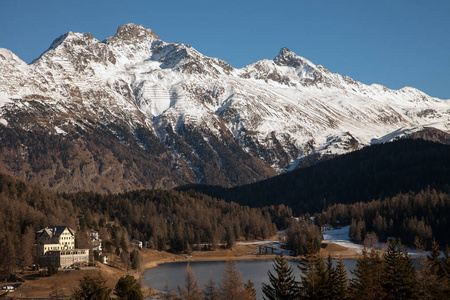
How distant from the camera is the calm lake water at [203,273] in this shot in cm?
12938

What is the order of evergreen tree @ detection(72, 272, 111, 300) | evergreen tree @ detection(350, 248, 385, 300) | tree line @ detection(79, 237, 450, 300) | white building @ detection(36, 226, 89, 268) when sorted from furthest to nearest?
white building @ detection(36, 226, 89, 268), evergreen tree @ detection(72, 272, 111, 300), evergreen tree @ detection(350, 248, 385, 300), tree line @ detection(79, 237, 450, 300)

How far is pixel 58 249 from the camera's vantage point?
135500 millimetres

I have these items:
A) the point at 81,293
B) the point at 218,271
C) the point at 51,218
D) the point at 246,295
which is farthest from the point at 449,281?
the point at 51,218

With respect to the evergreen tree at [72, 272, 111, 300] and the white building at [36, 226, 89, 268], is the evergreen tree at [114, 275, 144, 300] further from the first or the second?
the white building at [36, 226, 89, 268]

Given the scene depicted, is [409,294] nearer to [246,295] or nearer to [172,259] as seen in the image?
[246,295]

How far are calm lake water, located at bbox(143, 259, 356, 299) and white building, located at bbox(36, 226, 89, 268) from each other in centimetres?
1717

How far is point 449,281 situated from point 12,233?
105289mm

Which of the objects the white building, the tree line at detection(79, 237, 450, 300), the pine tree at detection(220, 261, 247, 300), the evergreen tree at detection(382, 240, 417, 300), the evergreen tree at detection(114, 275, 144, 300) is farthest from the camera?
the white building

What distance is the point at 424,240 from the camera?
19788cm

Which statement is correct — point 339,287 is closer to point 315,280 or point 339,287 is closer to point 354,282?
point 315,280

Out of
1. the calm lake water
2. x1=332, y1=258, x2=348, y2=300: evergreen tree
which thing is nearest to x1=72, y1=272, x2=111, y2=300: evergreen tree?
x1=332, y1=258, x2=348, y2=300: evergreen tree

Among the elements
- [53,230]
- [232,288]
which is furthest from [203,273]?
[232,288]

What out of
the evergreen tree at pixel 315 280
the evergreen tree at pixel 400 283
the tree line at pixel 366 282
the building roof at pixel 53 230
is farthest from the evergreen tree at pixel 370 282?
the building roof at pixel 53 230

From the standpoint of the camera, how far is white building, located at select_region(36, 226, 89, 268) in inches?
5140
